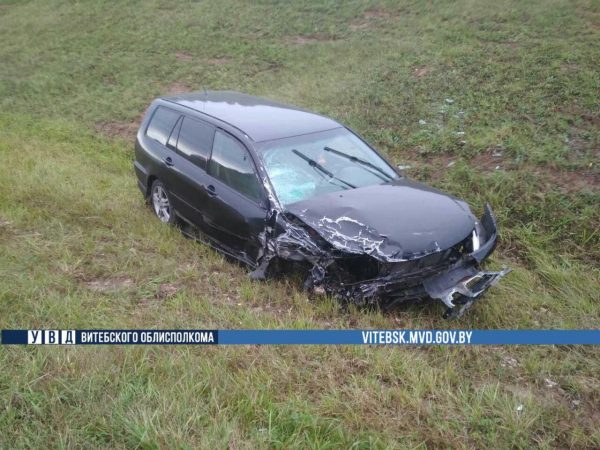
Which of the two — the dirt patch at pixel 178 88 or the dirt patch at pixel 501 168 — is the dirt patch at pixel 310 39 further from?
the dirt patch at pixel 501 168

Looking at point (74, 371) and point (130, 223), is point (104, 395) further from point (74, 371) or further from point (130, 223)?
point (130, 223)

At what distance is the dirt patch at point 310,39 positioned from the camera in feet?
45.9

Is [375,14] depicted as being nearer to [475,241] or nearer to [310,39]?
[310,39]

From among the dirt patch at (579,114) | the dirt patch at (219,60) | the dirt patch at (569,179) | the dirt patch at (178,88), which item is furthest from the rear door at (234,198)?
the dirt patch at (219,60)

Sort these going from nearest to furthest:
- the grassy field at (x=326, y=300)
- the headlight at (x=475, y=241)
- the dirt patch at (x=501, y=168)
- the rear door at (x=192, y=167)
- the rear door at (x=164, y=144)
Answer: the grassy field at (x=326, y=300)
the headlight at (x=475, y=241)
the rear door at (x=192, y=167)
the rear door at (x=164, y=144)
the dirt patch at (x=501, y=168)

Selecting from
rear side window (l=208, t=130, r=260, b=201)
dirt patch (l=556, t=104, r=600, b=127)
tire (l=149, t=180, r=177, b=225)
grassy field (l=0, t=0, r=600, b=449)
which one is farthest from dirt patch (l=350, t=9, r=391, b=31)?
rear side window (l=208, t=130, r=260, b=201)

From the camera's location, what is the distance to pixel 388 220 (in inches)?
165

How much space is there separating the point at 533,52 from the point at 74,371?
946 centimetres

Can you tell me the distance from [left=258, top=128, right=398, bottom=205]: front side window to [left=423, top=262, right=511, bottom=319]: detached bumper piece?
3.99 ft

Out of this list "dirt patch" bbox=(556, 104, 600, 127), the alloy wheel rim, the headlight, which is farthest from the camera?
"dirt patch" bbox=(556, 104, 600, 127)

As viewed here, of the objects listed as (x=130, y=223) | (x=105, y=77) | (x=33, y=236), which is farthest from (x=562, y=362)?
(x=105, y=77)

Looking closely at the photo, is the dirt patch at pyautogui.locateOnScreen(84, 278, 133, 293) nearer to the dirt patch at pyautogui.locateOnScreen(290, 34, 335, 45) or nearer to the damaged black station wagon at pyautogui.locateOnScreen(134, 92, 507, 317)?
the damaged black station wagon at pyautogui.locateOnScreen(134, 92, 507, 317)

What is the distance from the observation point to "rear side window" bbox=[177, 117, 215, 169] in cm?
542

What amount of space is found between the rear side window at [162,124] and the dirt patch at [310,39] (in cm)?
847
